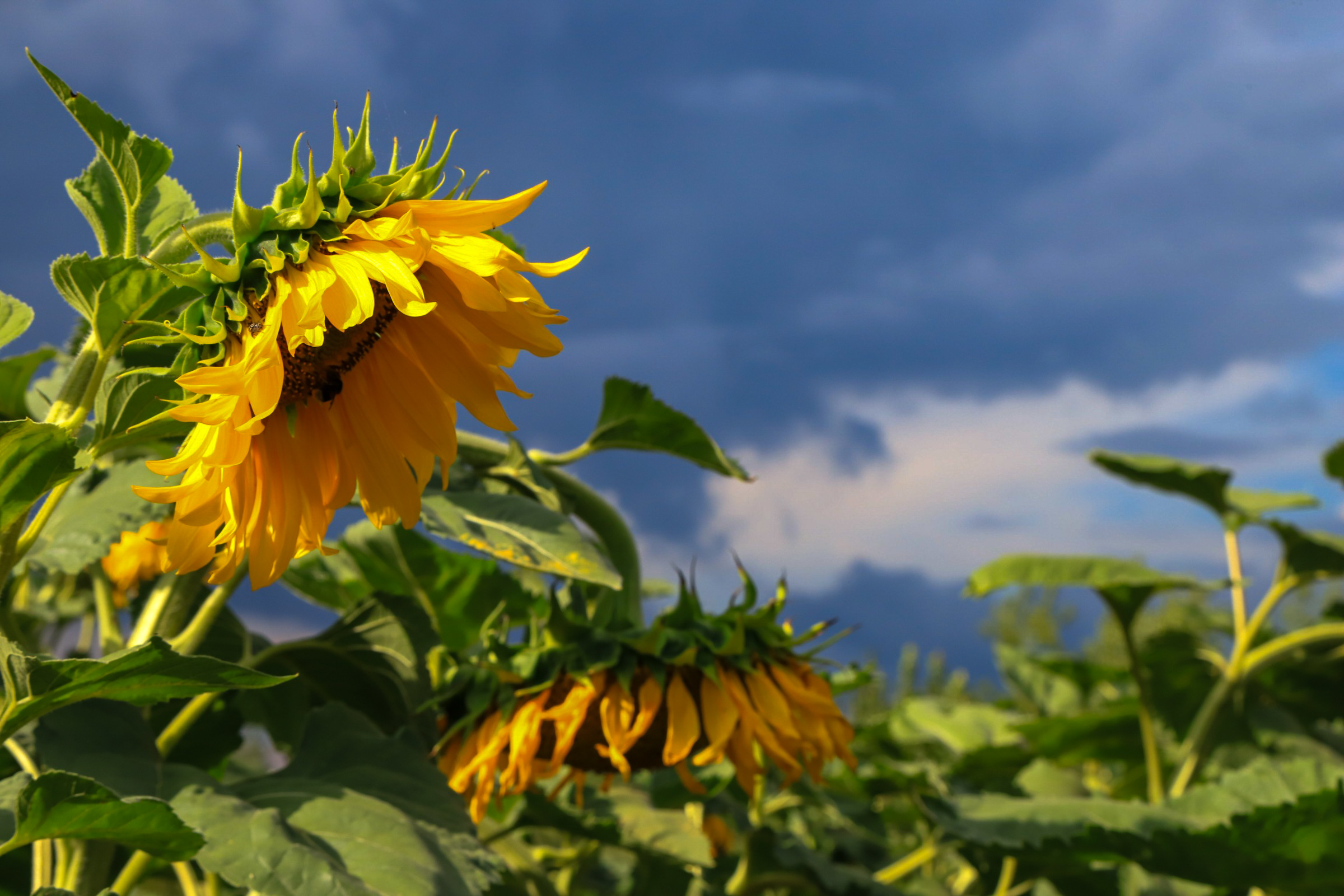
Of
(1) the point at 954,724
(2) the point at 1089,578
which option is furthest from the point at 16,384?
(1) the point at 954,724

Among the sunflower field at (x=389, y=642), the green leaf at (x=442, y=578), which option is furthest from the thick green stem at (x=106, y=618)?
the green leaf at (x=442, y=578)

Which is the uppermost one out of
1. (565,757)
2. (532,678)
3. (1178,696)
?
(1178,696)

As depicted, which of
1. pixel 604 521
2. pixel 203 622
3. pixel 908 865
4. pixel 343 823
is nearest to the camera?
pixel 343 823

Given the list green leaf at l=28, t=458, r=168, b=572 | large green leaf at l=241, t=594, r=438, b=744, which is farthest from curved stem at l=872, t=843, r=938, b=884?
green leaf at l=28, t=458, r=168, b=572

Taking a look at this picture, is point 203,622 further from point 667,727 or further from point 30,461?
point 667,727

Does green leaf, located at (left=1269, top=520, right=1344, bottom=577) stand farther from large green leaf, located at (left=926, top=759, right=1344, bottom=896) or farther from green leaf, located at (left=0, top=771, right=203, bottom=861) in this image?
green leaf, located at (left=0, top=771, right=203, bottom=861)

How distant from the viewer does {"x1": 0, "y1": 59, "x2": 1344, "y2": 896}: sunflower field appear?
93 cm

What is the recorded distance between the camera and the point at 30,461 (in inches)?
36.3

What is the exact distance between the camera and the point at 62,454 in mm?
920

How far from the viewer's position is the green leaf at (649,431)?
159 cm

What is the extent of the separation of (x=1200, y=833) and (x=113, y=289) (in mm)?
1988

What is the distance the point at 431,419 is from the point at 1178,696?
3120mm

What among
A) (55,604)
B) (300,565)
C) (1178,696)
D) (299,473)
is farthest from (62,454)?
(1178,696)

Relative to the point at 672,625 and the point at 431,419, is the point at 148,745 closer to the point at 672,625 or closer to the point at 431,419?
the point at 431,419
